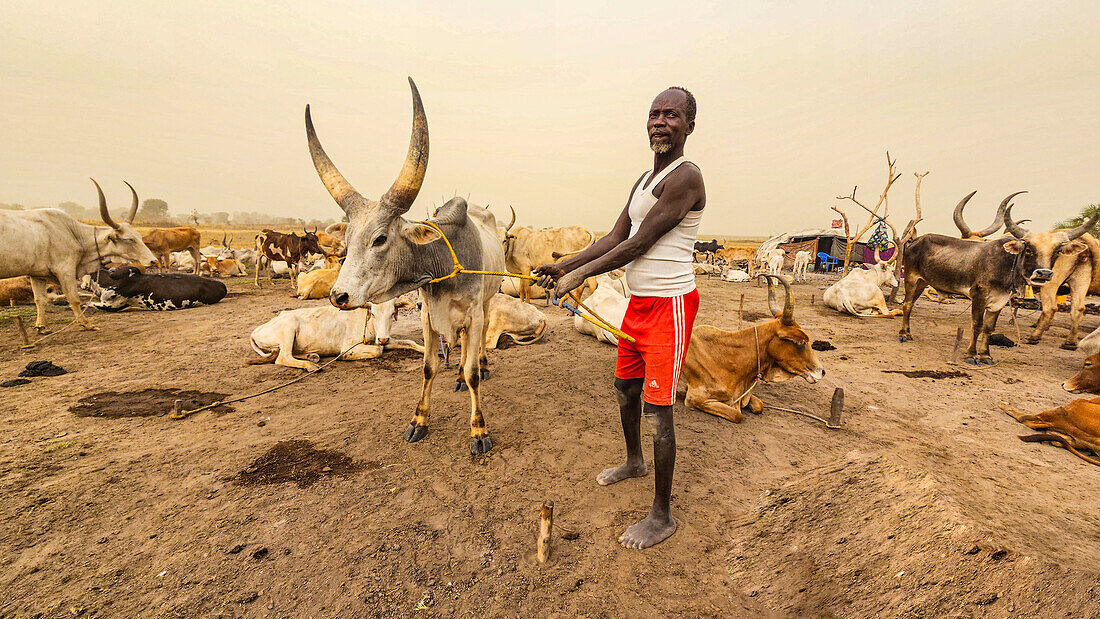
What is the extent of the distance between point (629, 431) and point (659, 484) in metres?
0.55

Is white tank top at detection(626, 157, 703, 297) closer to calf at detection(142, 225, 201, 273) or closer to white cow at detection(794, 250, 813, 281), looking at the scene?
calf at detection(142, 225, 201, 273)

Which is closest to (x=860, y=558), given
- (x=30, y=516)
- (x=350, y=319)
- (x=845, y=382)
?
(x=845, y=382)

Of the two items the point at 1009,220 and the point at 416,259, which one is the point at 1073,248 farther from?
the point at 416,259

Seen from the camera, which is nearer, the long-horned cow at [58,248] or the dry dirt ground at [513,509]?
the dry dirt ground at [513,509]

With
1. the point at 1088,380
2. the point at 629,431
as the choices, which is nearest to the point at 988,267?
the point at 1088,380

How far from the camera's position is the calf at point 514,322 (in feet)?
24.9

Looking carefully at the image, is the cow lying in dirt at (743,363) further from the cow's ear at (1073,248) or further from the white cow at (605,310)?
the cow's ear at (1073,248)

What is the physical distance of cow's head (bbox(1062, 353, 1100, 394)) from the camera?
477cm

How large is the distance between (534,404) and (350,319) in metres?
3.95

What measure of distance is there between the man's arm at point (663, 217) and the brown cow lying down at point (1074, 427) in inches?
174

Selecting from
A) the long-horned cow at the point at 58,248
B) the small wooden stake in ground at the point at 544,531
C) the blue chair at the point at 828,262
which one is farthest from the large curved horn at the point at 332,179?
the blue chair at the point at 828,262

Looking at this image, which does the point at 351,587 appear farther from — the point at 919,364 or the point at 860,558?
the point at 919,364

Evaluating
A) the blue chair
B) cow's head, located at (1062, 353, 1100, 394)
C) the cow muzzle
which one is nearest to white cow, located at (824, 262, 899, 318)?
the cow muzzle

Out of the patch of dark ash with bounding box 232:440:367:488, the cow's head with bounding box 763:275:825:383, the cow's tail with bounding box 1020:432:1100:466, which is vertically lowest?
the patch of dark ash with bounding box 232:440:367:488
